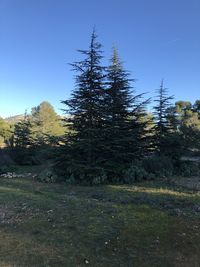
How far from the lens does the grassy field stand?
5.58 metres

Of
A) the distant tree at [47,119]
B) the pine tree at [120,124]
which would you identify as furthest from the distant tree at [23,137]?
the pine tree at [120,124]

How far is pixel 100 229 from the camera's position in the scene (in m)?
7.14

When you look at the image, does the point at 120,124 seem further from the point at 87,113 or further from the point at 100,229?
the point at 100,229

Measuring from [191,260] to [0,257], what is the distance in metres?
3.50

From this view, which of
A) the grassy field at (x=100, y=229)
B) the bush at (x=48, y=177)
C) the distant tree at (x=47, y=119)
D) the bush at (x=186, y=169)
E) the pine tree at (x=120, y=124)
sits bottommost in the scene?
the grassy field at (x=100, y=229)

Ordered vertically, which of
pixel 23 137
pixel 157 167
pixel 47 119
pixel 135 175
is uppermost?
pixel 47 119

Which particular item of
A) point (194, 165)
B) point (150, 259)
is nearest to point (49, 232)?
point (150, 259)

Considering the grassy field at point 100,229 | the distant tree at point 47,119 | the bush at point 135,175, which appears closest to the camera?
the grassy field at point 100,229

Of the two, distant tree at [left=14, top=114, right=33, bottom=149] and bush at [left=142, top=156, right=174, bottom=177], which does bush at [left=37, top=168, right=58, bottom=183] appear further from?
distant tree at [left=14, top=114, right=33, bottom=149]

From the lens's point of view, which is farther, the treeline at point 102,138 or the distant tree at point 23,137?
the distant tree at point 23,137

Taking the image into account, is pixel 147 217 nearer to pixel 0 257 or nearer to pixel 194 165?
pixel 0 257

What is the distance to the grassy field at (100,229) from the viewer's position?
5.58 m

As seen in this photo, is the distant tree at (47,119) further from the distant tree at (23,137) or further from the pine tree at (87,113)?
the pine tree at (87,113)

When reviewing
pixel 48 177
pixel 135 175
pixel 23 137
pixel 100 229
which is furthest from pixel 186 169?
pixel 23 137
